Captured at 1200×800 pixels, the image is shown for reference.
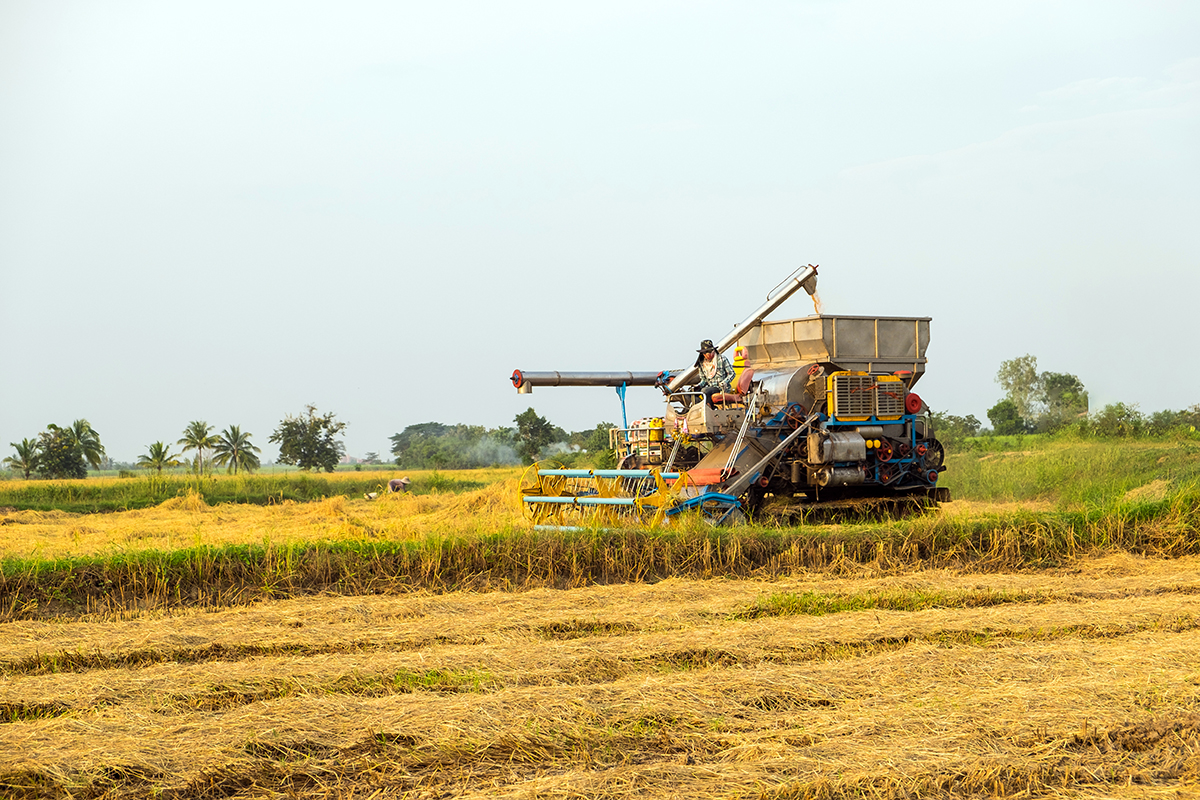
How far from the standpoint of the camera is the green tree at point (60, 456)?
4197cm

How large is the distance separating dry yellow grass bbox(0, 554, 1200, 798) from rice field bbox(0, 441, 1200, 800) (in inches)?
0.7

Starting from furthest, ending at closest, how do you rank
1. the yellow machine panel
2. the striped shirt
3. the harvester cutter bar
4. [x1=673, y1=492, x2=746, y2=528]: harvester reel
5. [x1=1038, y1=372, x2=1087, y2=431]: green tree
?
[x1=1038, y1=372, x2=1087, y2=431]: green tree < the striped shirt < the yellow machine panel < [x1=673, y1=492, x2=746, y2=528]: harvester reel < the harvester cutter bar

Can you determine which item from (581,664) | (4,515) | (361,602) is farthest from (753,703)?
(4,515)

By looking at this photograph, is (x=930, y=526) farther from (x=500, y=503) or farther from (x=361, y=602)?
(x=500, y=503)

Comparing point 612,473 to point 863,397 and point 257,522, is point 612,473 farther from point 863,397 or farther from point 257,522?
point 257,522

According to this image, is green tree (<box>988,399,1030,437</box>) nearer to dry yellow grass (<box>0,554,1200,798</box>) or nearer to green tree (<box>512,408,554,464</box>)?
green tree (<box>512,408,554,464</box>)

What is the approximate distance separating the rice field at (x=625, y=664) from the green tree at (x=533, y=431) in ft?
86.5

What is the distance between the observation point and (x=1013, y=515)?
35.3 ft

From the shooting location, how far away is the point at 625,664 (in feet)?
19.2

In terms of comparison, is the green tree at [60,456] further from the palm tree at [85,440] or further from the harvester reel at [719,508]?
the harvester reel at [719,508]

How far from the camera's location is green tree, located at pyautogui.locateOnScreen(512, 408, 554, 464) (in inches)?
1468

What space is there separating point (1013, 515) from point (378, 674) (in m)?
7.71

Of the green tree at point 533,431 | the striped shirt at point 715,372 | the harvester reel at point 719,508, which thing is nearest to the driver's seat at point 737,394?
the striped shirt at point 715,372

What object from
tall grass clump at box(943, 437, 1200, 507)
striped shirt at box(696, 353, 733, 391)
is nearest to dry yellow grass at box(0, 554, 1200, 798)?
striped shirt at box(696, 353, 733, 391)
